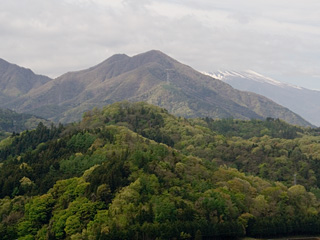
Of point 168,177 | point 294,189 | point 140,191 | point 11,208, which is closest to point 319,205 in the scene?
point 294,189

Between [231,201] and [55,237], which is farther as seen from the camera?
[231,201]

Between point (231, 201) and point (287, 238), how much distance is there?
18.0 meters

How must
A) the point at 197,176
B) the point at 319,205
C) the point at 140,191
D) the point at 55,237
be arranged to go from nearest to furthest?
the point at 55,237
the point at 140,191
the point at 197,176
the point at 319,205

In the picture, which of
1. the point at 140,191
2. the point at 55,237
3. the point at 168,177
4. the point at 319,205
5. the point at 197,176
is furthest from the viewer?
the point at 319,205

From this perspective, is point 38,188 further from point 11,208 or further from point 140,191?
point 140,191

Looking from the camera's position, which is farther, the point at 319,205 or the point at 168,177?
the point at 319,205

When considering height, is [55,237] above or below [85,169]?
below

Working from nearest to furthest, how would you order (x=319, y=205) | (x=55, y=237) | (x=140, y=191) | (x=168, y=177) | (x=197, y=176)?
(x=55, y=237), (x=140, y=191), (x=168, y=177), (x=197, y=176), (x=319, y=205)

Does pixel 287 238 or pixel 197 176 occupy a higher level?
pixel 197 176

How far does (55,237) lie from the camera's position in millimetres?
112688

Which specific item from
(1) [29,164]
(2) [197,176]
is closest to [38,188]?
(1) [29,164]

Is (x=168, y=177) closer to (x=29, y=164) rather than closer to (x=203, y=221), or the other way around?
(x=203, y=221)

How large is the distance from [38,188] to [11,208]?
1509 cm

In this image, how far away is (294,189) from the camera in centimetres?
16888
